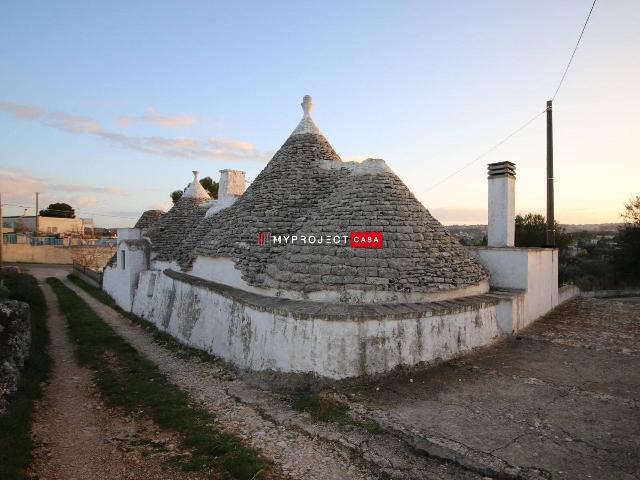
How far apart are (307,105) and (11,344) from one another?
903 cm

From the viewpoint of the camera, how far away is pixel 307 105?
11875 millimetres

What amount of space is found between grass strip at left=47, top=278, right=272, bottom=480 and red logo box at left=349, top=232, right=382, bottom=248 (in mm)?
3702

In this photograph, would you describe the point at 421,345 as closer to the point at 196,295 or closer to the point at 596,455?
the point at 596,455

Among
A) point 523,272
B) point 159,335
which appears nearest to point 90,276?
point 159,335

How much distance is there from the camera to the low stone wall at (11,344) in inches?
241

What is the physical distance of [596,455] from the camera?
4.16 meters

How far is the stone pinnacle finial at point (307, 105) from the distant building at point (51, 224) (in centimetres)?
4561

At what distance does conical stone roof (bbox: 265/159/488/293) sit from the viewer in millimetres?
7094

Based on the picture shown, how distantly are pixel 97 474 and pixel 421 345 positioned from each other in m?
4.63

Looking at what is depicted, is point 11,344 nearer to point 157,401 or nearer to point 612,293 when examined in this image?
point 157,401

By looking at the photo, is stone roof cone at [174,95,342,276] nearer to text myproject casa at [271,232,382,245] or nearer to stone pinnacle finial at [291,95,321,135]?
stone pinnacle finial at [291,95,321,135]

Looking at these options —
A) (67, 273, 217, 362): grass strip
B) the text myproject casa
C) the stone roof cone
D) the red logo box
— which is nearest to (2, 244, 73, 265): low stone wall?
(67, 273, 217, 362): grass strip

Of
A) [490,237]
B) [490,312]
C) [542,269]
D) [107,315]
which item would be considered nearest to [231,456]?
[490,312]

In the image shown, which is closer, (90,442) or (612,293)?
(90,442)
